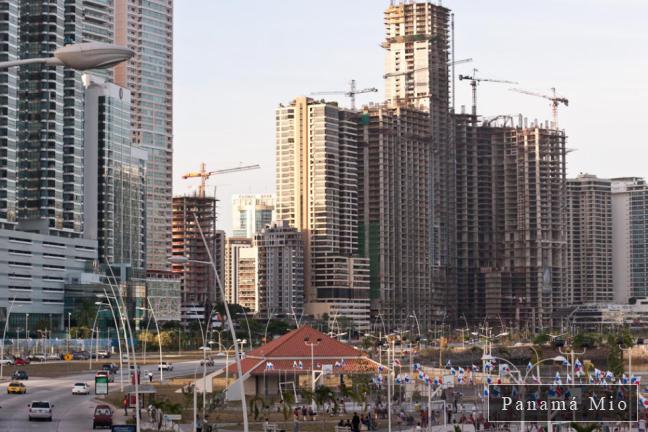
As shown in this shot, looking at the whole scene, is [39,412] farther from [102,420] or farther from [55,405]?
[55,405]

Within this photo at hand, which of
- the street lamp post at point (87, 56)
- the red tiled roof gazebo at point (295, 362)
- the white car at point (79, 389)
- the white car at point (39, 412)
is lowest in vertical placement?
the white car at point (79, 389)

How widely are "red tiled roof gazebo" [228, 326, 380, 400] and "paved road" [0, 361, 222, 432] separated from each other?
14031mm

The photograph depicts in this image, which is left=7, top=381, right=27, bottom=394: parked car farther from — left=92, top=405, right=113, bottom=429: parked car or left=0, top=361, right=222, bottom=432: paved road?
left=92, top=405, right=113, bottom=429: parked car

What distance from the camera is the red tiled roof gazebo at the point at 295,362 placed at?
111 metres

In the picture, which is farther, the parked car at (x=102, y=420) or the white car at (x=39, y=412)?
the white car at (x=39, y=412)

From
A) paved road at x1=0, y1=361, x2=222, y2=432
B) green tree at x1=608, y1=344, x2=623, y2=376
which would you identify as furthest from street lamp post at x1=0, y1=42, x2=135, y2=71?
green tree at x1=608, y1=344, x2=623, y2=376

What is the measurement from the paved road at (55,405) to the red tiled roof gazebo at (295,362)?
14031 mm

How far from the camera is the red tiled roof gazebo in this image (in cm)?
11079

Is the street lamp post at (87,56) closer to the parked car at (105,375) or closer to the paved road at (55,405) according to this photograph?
the paved road at (55,405)

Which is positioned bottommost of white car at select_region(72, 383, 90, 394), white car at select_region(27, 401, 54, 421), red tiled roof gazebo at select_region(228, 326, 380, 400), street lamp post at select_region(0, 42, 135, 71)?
white car at select_region(72, 383, 90, 394)

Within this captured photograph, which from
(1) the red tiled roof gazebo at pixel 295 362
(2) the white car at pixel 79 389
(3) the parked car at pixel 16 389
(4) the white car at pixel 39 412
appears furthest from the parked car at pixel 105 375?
(4) the white car at pixel 39 412

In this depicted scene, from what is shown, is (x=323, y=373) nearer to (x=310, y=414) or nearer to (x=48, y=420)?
(x=310, y=414)

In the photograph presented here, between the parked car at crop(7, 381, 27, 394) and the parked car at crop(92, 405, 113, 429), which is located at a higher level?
the parked car at crop(92, 405, 113, 429)

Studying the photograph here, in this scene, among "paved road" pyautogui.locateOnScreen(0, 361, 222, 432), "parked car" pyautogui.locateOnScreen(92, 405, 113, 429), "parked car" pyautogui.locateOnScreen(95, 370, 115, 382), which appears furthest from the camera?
"parked car" pyautogui.locateOnScreen(95, 370, 115, 382)
